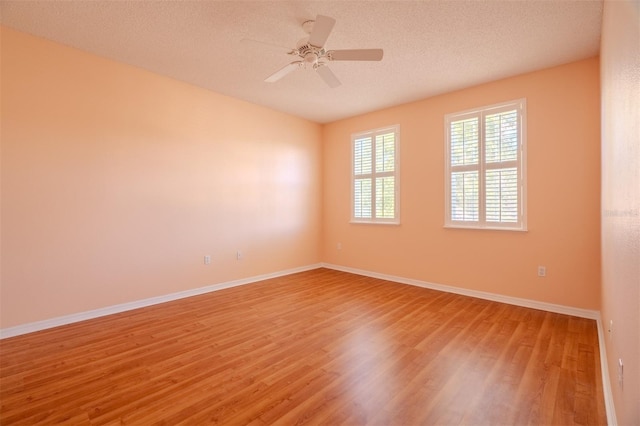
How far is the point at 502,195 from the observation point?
374 centimetres

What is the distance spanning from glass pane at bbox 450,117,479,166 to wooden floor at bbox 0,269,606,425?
1.99m

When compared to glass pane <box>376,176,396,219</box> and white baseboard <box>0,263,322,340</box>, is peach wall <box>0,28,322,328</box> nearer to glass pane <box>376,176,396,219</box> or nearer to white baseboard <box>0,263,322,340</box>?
white baseboard <box>0,263,322,340</box>

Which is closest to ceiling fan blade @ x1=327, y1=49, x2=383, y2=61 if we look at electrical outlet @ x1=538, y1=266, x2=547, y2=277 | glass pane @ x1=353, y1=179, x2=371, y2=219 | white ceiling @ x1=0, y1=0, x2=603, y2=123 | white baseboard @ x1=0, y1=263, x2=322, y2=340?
white ceiling @ x1=0, y1=0, x2=603, y2=123

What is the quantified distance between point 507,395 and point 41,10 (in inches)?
185

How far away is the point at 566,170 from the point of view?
3.30 meters

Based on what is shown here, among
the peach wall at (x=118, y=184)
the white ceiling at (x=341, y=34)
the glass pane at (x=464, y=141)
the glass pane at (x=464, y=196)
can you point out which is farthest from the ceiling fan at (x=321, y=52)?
the glass pane at (x=464, y=196)

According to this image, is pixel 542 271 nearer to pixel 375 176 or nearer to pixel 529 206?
pixel 529 206

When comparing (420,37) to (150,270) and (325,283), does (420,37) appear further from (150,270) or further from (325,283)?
(150,270)

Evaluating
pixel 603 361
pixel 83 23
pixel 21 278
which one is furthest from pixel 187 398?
pixel 83 23

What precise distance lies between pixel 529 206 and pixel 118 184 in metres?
4.97

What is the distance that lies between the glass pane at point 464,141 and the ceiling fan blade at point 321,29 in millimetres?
2606

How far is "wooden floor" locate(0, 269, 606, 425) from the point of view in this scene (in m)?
1.70

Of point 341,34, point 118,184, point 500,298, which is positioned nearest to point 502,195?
point 500,298

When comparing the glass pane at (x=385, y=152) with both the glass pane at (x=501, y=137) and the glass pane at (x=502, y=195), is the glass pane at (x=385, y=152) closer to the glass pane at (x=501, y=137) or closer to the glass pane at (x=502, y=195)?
the glass pane at (x=501, y=137)
